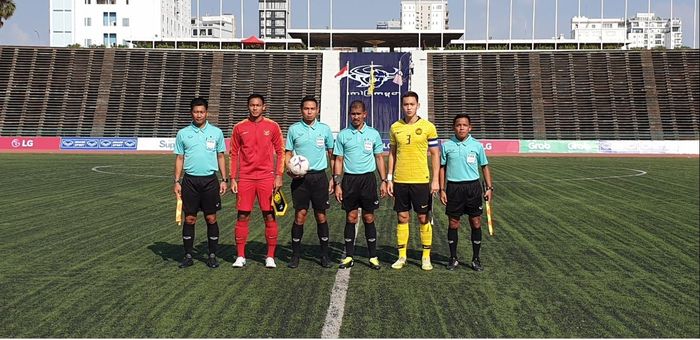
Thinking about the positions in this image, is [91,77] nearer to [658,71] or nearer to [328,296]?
[658,71]

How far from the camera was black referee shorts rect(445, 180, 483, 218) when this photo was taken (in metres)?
8.11

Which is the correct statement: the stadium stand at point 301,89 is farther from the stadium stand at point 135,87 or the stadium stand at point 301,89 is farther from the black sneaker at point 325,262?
the black sneaker at point 325,262

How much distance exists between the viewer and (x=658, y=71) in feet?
177

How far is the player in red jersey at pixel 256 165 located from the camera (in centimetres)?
794

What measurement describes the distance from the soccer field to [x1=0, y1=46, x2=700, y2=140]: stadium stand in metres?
34.9

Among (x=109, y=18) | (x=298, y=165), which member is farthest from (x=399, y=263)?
(x=109, y=18)

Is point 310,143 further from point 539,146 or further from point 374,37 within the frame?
point 374,37

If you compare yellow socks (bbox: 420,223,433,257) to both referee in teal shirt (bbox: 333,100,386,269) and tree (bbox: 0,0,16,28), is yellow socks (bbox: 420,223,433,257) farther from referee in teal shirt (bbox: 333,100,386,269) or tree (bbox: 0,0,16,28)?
tree (bbox: 0,0,16,28)

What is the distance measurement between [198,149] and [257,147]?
81 cm

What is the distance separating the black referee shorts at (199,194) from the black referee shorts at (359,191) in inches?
64.6

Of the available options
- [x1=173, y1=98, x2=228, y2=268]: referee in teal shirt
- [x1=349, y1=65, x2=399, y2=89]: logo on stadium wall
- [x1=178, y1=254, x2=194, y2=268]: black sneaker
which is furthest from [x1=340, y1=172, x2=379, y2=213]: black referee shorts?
[x1=349, y1=65, x2=399, y2=89]: logo on stadium wall


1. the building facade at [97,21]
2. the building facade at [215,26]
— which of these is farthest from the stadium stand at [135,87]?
the building facade at [215,26]

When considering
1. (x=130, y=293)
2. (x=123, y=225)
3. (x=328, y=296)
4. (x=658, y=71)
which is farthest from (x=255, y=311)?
(x=658, y=71)

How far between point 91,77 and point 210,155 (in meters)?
50.4
